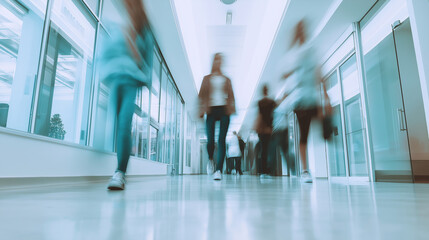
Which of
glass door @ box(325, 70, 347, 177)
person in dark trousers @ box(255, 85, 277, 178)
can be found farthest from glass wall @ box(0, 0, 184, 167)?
glass door @ box(325, 70, 347, 177)

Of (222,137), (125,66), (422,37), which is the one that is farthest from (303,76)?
(125,66)

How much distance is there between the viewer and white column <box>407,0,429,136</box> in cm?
253

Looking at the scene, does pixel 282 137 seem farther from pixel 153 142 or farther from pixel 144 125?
pixel 144 125

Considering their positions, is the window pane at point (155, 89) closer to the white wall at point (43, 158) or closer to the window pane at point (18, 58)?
the white wall at point (43, 158)

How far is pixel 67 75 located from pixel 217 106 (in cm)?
145

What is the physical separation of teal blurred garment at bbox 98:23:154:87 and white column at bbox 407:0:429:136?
2.60 meters

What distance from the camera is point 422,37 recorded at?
2.60 metres

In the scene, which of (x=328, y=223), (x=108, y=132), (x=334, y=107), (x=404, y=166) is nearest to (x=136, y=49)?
(x=328, y=223)

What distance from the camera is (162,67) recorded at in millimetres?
6188

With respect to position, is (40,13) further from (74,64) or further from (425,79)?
(425,79)

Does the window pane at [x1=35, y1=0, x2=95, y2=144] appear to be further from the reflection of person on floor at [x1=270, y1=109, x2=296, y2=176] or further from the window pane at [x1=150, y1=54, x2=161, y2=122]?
the window pane at [x1=150, y1=54, x2=161, y2=122]

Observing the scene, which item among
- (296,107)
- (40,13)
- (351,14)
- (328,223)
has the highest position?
(351,14)

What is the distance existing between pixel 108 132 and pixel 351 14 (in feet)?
12.7

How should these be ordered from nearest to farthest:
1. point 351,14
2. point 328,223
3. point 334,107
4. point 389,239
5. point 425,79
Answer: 1. point 389,239
2. point 328,223
3. point 425,79
4. point 351,14
5. point 334,107
